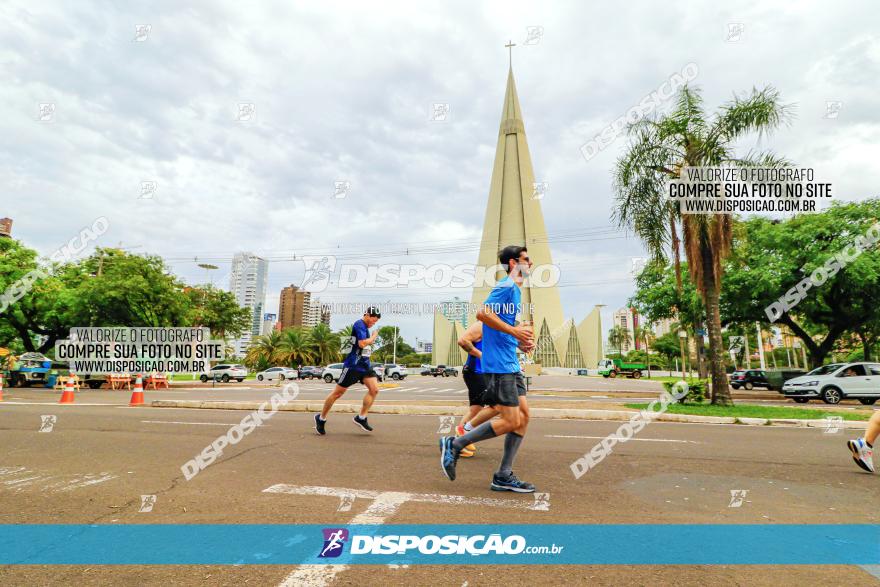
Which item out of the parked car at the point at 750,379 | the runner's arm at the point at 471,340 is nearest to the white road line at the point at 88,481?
the runner's arm at the point at 471,340

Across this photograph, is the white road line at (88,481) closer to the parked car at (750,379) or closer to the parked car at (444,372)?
the parked car at (750,379)

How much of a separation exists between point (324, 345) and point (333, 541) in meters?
53.1

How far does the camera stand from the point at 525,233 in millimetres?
85188

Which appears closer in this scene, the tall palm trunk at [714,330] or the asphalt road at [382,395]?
the tall palm trunk at [714,330]

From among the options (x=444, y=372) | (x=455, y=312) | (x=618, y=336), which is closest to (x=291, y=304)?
(x=455, y=312)

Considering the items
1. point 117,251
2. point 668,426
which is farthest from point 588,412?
point 117,251

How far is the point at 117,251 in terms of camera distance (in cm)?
3075

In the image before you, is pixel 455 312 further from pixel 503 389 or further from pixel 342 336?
pixel 503 389

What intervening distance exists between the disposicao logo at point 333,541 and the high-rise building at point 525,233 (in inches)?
3119

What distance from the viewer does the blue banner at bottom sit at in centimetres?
251

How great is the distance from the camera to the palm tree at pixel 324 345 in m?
53.3

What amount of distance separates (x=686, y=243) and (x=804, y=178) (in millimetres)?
5234

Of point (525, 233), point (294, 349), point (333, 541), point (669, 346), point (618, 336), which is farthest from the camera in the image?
point (618, 336)

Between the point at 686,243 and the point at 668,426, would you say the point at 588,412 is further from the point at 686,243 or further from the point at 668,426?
the point at 686,243
